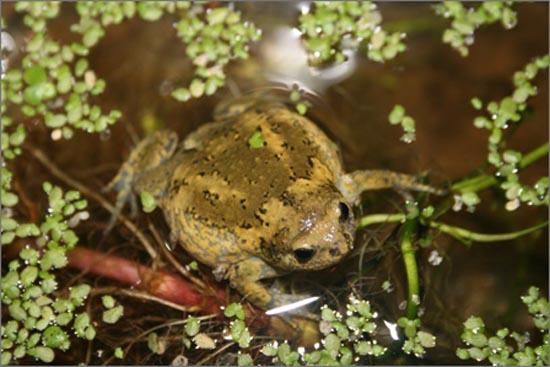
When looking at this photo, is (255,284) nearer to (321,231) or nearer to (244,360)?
(244,360)

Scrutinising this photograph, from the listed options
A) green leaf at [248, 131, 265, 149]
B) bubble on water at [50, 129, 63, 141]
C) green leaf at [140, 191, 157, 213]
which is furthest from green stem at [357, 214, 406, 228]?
bubble on water at [50, 129, 63, 141]

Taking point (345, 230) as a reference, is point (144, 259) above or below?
below

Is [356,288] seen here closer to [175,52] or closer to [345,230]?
[345,230]

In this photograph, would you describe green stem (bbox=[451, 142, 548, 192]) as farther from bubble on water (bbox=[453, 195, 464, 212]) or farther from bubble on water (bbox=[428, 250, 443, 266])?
bubble on water (bbox=[428, 250, 443, 266])

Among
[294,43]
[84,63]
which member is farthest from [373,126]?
[84,63]

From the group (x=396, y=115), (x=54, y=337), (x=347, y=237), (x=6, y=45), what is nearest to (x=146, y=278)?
(x=54, y=337)

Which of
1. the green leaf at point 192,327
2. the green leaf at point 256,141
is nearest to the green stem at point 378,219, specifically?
the green leaf at point 256,141
